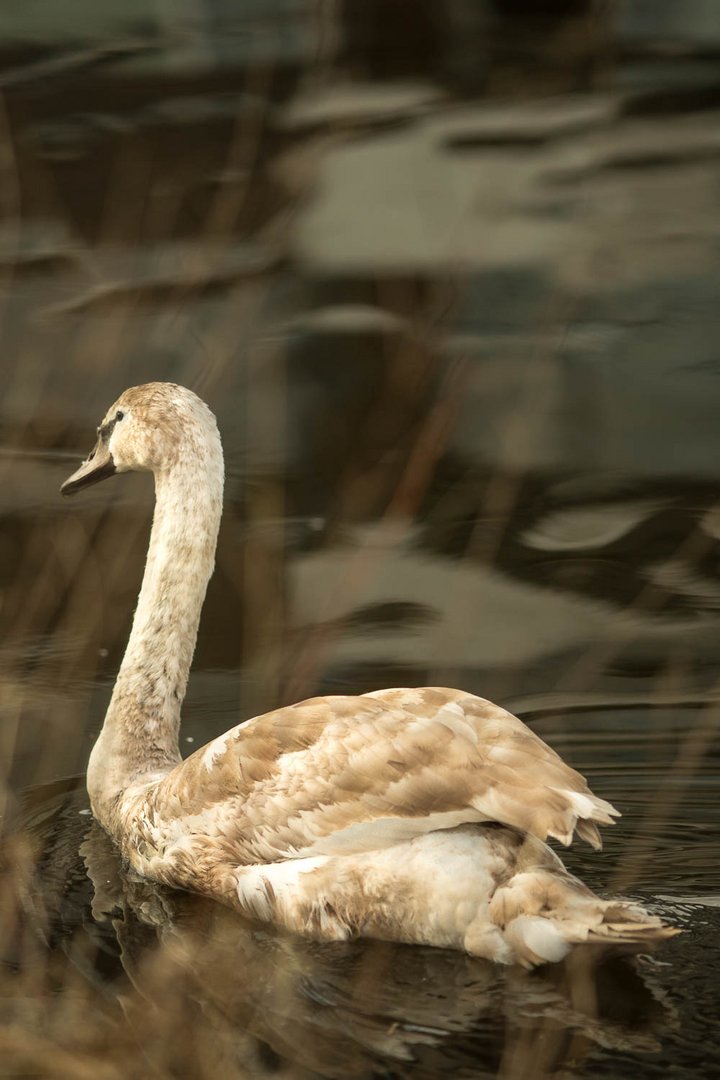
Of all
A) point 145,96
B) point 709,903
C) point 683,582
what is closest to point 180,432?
point 709,903

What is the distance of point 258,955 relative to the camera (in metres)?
4.04

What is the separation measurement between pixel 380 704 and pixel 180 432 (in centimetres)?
126

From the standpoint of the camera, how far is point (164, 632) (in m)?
5.00

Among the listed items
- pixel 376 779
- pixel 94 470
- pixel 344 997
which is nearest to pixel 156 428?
pixel 94 470

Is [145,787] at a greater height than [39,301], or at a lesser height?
lesser

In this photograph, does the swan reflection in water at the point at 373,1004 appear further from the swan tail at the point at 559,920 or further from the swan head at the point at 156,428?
the swan head at the point at 156,428

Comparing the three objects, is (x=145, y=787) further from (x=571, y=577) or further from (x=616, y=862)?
(x=571, y=577)

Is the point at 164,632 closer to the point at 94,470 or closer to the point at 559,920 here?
the point at 94,470

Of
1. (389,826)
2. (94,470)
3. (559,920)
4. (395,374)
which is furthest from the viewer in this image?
(94,470)

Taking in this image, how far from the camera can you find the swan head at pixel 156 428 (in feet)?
16.1

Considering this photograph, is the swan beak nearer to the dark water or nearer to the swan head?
the swan head

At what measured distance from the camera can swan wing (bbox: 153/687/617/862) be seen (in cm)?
380

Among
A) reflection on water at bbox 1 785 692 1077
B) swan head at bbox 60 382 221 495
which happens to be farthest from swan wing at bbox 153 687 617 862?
swan head at bbox 60 382 221 495

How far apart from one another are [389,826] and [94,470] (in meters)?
1.86
